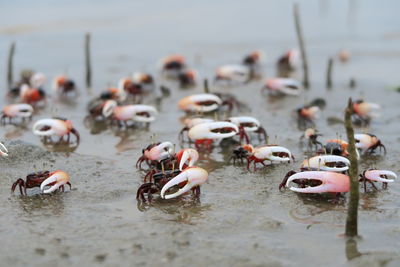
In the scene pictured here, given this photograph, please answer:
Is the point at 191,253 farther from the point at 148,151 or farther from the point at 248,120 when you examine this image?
the point at 248,120

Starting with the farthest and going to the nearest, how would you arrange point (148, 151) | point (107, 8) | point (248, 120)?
1. point (107, 8)
2. point (248, 120)
3. point (148, 151)

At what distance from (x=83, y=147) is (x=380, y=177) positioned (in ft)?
12.7

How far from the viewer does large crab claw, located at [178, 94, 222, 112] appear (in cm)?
1030

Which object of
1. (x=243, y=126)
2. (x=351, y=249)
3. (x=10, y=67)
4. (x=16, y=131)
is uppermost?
(x=10, y=67)

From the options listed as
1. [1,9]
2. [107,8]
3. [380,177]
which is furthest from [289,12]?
[380,177]

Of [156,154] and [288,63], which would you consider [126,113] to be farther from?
[288,63]

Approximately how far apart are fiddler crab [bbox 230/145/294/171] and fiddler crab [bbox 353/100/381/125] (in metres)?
2.41

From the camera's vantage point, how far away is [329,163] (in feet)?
24.5

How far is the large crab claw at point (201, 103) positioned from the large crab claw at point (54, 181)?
141 inches

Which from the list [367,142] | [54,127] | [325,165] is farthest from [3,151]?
[367,142]

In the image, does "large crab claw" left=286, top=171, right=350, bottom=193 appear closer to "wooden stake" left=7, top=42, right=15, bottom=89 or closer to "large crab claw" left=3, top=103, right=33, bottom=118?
"large crab claw" left=3, top=103, right=33, bottom=118

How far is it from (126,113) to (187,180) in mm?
3245

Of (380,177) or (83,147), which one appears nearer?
(380,177)

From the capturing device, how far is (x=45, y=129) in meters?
9.34
